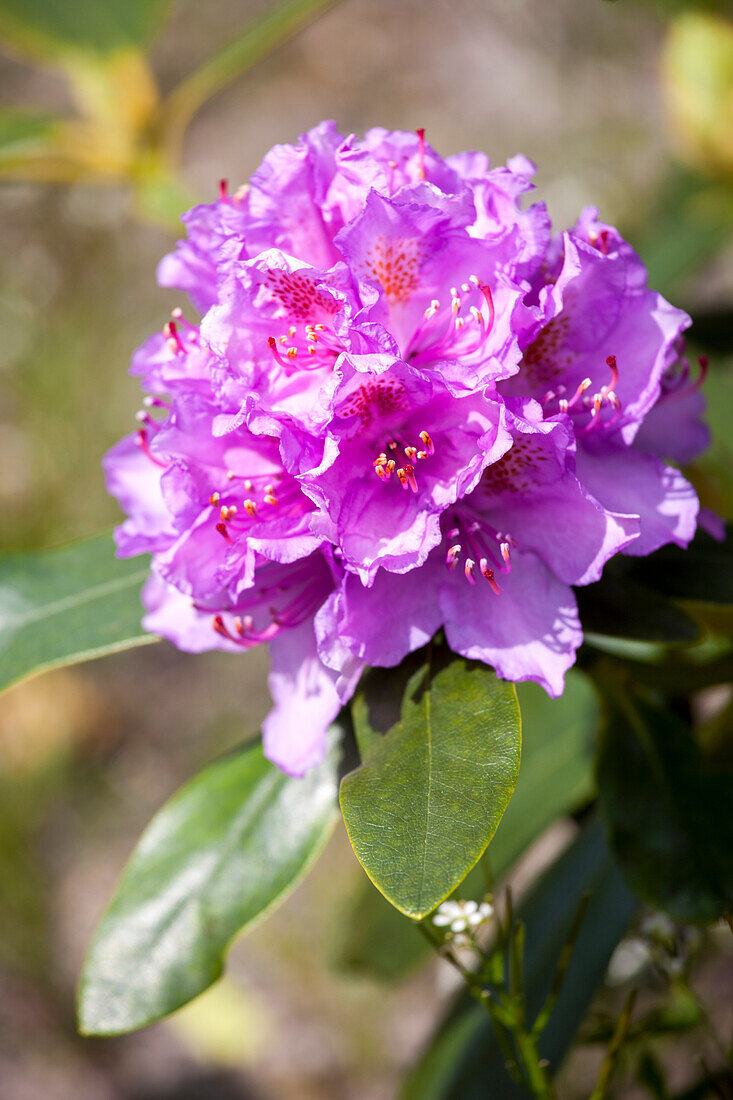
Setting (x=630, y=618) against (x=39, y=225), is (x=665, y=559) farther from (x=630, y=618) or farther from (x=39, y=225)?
(x=39, y=225)

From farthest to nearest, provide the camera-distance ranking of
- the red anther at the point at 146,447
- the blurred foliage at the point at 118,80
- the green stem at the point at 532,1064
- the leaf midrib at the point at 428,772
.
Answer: the blurred foliage at the point at 118,80 → the red anther at the point at 146,447 → the green stem at the point at 532,1064 → the leaf midrib at the point at 428,772

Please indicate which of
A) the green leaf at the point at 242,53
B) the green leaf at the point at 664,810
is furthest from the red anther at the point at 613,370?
the green leaf at the point at 242,53

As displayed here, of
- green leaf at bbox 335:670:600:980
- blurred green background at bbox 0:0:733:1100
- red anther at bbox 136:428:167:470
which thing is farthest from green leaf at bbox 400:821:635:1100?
red anther at bbox 136:428:167:470

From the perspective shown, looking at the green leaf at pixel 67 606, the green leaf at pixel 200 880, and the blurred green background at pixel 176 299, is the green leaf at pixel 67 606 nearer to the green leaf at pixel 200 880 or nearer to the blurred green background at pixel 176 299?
the green leaf at pixel 200 880

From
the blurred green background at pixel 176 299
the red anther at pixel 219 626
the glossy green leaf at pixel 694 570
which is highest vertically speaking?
the red anther at pixel 219 626

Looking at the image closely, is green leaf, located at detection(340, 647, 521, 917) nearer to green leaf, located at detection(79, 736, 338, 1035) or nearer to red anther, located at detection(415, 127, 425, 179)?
green leaf, located at detection(79, 736, 338, 1035)

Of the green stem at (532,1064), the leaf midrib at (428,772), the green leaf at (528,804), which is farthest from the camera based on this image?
the green leaf at (528,804)
